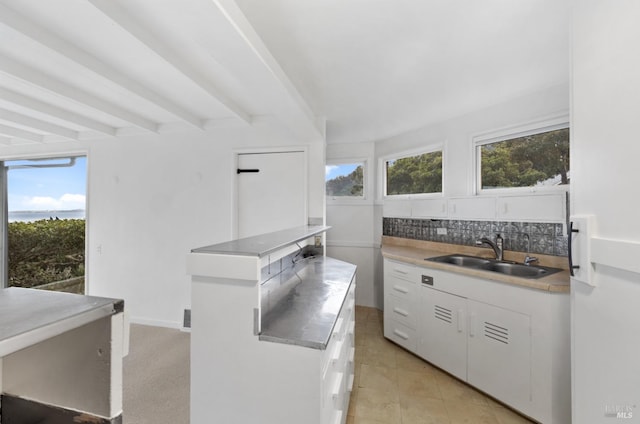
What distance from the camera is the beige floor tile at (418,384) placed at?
202cm

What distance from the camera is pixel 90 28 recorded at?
1.47 meters

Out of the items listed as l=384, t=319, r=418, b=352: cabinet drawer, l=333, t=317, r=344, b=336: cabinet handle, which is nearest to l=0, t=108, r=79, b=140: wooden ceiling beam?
l=333, t=317, r=344, b=336: cabinet handle

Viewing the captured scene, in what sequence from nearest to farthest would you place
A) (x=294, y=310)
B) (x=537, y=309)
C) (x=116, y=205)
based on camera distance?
(x=294, y=310) < (x=537, y=309) < (x=116, y=205)

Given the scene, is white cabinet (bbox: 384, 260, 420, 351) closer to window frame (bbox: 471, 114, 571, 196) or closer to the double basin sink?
the double basin sink

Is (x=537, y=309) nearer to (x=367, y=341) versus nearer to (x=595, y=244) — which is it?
(x=595, y=244)

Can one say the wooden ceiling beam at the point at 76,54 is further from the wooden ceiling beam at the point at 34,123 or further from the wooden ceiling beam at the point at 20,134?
the wooden ceiling beam at the point at 20,134

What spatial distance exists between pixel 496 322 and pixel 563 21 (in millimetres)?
1919

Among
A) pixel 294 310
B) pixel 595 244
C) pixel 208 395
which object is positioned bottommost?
pixel 208 395

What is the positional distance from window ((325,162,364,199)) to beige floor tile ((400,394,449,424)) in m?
2.50

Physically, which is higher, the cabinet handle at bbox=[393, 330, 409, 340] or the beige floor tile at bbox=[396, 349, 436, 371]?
the cabinet handle at bbox=[393, 330, 409, 340]

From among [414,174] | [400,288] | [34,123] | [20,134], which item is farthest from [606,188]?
[20,134]

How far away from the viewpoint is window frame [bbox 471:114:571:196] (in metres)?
2.17

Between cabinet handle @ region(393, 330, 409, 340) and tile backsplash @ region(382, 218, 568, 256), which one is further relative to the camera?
cabinet handle @ region(393, 330, 409, 340)

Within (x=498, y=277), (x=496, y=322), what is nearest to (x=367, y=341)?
(x=496, y=322)
